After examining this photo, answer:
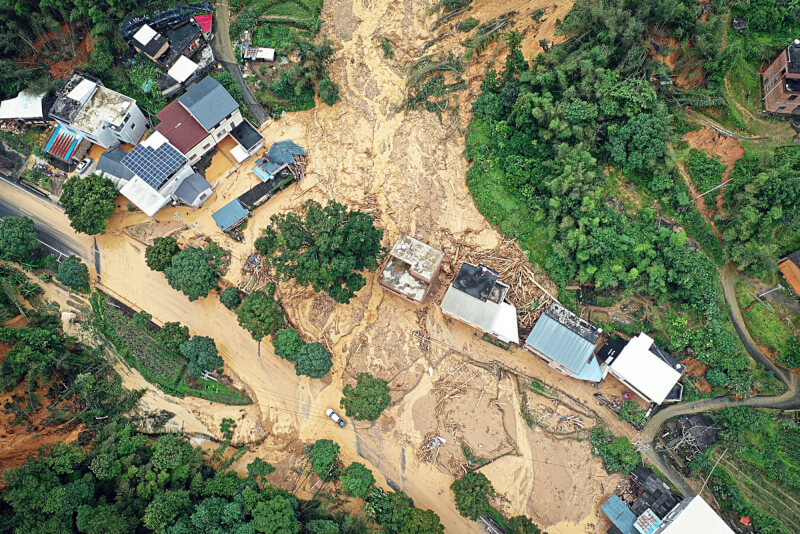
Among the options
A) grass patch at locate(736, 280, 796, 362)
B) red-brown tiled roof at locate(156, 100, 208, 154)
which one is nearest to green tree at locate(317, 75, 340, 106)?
red-brown tiled roof at locate(156, 100, 208, 154)

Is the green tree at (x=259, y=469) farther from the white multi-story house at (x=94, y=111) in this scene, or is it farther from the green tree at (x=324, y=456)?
the white multi-story house at (x=94, y=111)

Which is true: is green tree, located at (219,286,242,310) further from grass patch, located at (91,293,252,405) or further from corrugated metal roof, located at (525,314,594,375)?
corrugated metal roof, located at (525,314,594,375)

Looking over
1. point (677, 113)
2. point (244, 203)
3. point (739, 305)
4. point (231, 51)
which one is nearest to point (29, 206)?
point (244, 203)

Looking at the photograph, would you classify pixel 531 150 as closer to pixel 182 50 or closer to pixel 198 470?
pixel 182 50

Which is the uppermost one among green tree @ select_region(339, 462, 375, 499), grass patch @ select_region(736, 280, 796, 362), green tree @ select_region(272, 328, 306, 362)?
green tree @ select_region(272, 328, 306, 362)

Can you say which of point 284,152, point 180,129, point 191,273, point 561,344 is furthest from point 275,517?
point 180,129

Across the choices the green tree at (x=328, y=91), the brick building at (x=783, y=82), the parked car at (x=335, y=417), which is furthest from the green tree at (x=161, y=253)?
the brick building at (x=783, y=82)
